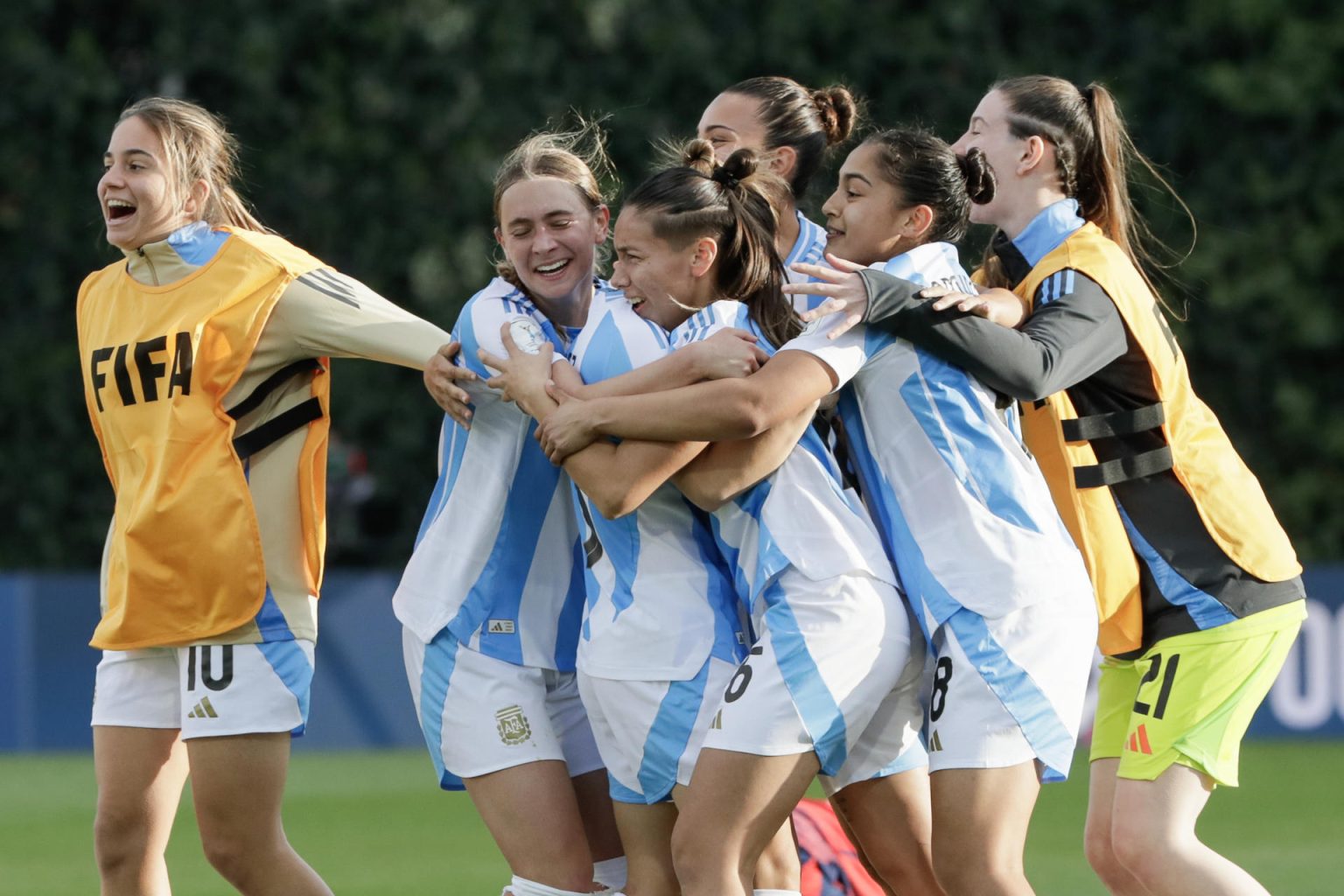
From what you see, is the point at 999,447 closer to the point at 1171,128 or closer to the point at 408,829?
the point at 408,829

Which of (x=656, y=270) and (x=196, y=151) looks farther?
(x=196, y=151)

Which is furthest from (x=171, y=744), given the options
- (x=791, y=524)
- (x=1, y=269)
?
(x=1, y=269)

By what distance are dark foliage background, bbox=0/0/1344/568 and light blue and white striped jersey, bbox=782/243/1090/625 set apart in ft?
36.0

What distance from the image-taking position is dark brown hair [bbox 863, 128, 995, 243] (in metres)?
4.11

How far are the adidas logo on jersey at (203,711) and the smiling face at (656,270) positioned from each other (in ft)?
4.65

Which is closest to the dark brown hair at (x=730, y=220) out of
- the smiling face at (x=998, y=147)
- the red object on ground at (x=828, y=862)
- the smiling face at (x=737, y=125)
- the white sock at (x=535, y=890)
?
the smiling face at (x=998, y=147)

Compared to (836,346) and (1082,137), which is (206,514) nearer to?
(836,346)

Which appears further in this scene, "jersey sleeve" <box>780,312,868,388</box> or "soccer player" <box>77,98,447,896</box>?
"soccer player" <box>77,98,447,896</box>

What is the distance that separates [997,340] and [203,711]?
2.04 m

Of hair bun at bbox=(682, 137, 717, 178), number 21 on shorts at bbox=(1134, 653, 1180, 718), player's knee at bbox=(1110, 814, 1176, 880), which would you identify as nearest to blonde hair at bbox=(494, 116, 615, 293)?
hair bun at bbox=(682, 137, 717, 178)

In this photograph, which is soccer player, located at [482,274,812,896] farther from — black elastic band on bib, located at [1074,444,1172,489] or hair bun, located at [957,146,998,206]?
black elastic band on bib, located at [1074,444,1172,489]

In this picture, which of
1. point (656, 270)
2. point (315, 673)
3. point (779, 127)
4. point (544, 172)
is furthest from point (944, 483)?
point (315, 673)

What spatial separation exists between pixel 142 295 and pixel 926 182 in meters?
1.97

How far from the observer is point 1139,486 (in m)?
4.46
